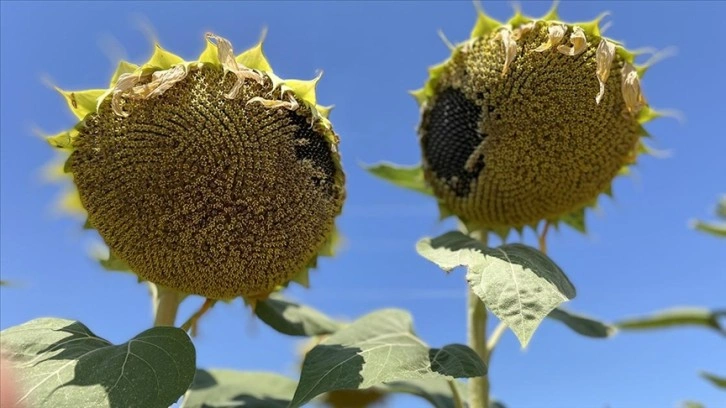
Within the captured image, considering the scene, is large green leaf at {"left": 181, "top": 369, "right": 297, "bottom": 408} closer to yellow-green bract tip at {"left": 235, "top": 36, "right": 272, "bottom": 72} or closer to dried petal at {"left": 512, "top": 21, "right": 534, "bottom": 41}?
yellow-green bract tip at {"left": 235, "top": 36, "right": 272, "bottom": 72}

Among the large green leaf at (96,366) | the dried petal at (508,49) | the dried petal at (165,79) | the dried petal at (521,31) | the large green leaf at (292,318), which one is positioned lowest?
the large green leaf at (96,366)

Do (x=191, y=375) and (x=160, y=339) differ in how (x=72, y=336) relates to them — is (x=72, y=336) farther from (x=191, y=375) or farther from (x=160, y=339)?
(x=191, y=375)

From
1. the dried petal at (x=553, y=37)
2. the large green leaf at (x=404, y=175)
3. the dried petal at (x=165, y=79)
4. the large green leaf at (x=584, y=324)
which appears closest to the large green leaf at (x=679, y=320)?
the large green leaf at (x=584, y=324)

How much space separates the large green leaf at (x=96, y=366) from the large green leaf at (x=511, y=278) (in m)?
0.84

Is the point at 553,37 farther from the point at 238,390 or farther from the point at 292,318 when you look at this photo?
the point at 238,390

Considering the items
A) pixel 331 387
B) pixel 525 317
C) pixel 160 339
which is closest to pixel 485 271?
pixel 525 317

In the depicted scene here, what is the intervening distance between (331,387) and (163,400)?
470 mm

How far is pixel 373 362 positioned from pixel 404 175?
1.08 m

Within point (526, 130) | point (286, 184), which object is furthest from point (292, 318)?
point (526, 130)

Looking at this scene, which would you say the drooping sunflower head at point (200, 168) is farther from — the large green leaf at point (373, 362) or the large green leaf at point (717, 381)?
the large green leaf at point (717, 381)

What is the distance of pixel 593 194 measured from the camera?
9.00 ft

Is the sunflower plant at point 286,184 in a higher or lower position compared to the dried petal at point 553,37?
lower

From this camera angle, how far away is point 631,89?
98.6 inches

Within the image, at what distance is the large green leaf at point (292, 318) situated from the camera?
2762 mm
